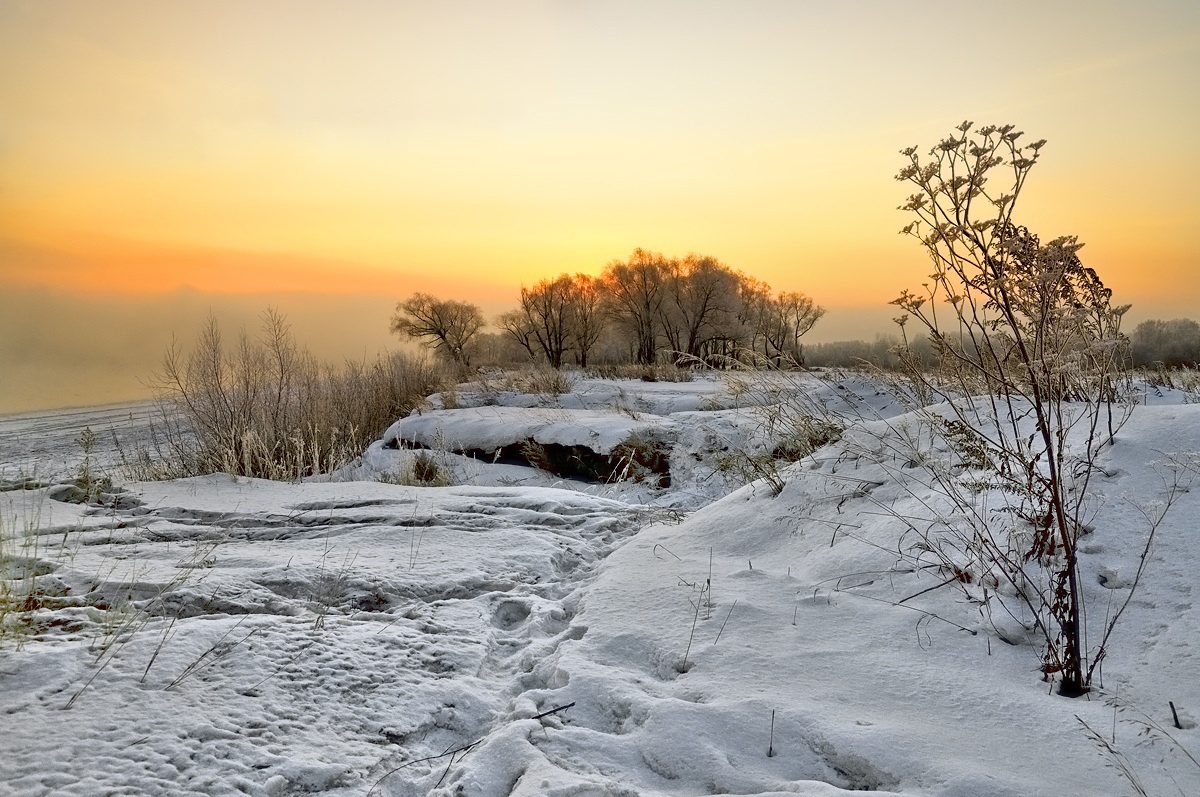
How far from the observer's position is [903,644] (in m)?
2.34

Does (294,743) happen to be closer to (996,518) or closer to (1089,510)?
(996,518)

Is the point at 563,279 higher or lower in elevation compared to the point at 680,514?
higher

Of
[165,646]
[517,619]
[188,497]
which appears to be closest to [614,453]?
[188,497]

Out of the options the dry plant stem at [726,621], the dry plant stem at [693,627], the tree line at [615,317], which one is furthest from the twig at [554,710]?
the tree line at [615,317]

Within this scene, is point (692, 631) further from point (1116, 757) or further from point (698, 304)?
point (698, 304)

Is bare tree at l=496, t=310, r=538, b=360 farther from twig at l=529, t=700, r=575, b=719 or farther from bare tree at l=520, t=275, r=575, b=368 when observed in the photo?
twig at l=529, t=700, r=575, b=719

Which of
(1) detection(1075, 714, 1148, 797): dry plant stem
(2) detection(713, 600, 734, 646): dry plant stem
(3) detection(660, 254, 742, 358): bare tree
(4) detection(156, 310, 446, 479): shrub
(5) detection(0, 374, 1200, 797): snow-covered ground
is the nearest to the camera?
(1) detection(1075, 714, 1148, 797): dry plant stem

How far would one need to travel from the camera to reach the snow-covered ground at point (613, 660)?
5.69ft

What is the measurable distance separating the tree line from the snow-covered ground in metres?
40.0

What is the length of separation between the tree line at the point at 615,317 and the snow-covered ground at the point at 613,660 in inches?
1576

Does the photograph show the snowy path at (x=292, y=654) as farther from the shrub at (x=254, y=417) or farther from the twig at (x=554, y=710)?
the shrub at (x=254, y=417)

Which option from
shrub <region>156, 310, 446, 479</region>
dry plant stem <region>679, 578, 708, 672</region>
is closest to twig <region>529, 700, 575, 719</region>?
dry plant stem <region>679, 578, 708, 672</region>

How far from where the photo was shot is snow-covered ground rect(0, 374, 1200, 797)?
173 cm

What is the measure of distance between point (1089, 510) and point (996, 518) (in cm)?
36
